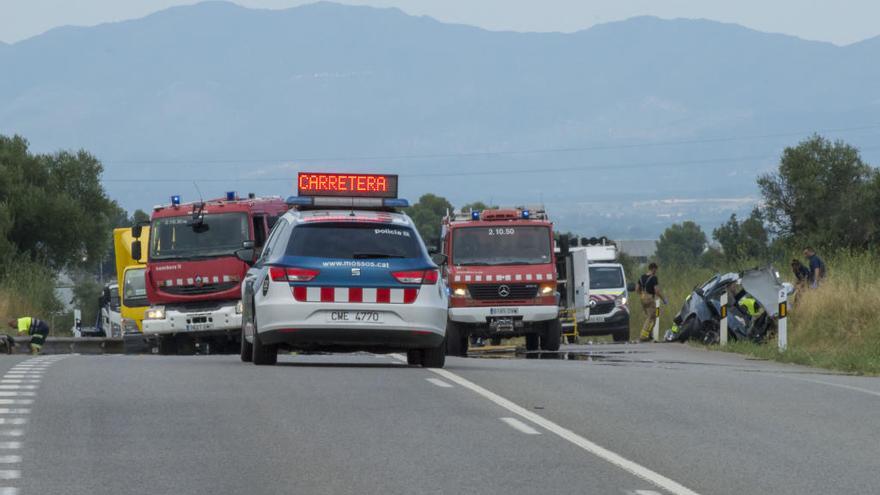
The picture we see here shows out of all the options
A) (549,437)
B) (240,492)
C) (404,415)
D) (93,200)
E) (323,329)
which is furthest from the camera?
(93,200)

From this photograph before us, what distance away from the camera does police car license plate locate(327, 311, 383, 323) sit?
19.0 metres

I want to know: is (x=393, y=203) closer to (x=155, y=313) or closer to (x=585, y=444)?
(x=155, y=313)

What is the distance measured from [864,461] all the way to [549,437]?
2.20 m

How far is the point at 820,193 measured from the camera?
2872 inches

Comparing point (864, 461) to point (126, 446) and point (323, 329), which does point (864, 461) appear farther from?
point (323, 329)

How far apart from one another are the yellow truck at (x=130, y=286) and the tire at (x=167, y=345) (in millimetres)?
3960

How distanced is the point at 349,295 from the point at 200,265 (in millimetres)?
10576

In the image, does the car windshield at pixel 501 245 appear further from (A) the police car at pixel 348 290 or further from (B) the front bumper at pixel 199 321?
(A) the police car at pixel 348 290

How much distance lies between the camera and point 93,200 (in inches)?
2918

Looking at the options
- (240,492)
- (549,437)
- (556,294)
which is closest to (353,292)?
(549,437)

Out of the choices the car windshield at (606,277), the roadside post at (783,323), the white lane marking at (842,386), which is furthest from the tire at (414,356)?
the car windshield at (606,277)

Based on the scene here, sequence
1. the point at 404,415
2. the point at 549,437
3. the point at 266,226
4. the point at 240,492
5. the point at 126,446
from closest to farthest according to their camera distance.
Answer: the point at 240,492
the point at 126,446
the point at 549,437
the point at 404,415
the point at 266,226

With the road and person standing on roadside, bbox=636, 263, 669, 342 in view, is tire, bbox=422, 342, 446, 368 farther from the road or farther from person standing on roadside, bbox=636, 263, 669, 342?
person standing on roadside, bbox=636, 263, 669, 342

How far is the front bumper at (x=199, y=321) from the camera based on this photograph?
2922cm
